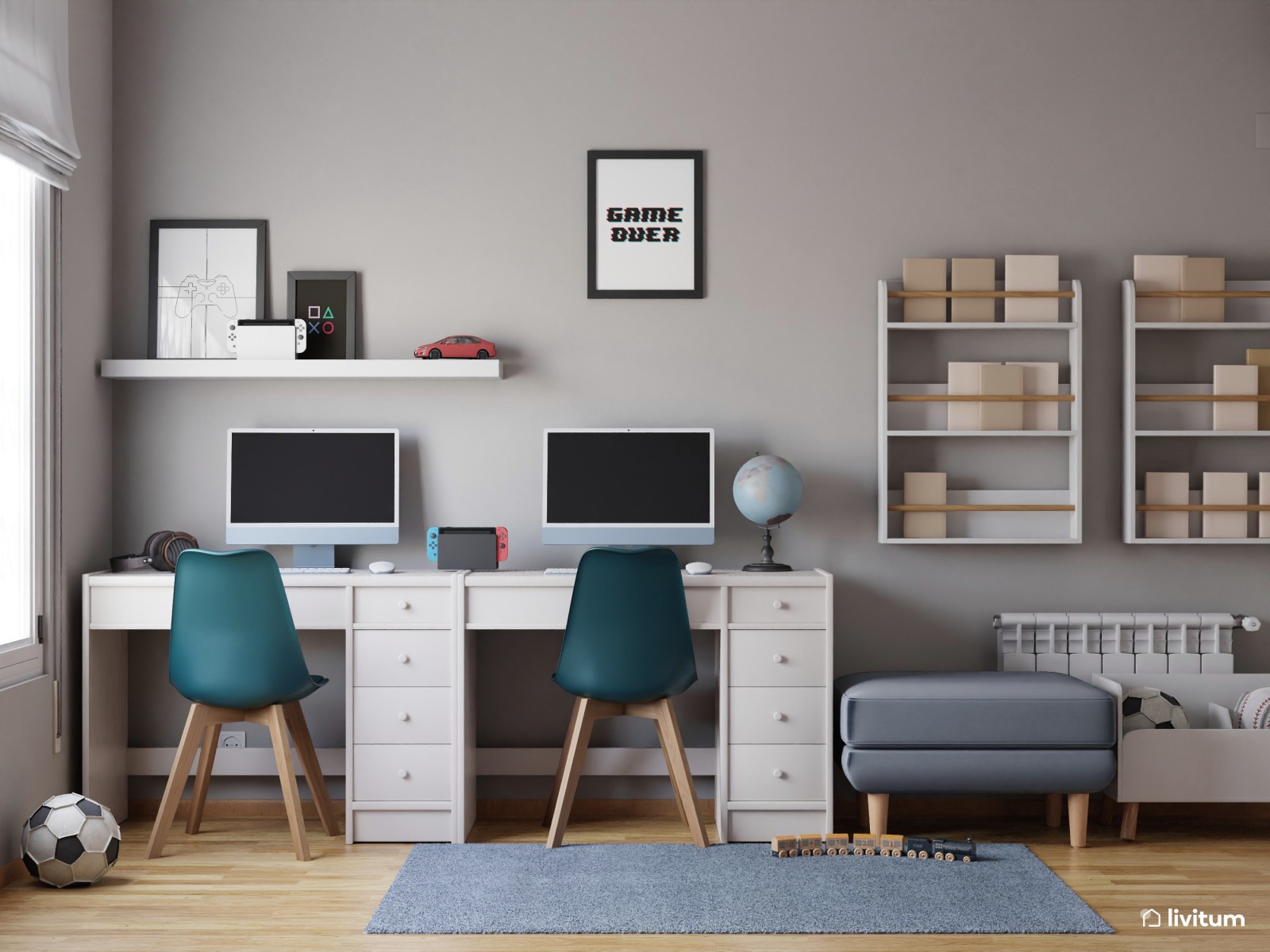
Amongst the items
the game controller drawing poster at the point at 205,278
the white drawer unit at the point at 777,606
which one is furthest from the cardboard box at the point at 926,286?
the game controller drawing poster at the point at 205,278

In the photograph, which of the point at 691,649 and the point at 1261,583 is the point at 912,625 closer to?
the point at 691,649

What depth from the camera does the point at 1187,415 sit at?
3.54 m

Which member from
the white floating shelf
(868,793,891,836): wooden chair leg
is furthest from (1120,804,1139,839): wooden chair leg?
the white floating shelf

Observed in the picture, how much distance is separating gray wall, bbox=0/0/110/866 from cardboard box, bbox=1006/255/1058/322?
3.06 metres

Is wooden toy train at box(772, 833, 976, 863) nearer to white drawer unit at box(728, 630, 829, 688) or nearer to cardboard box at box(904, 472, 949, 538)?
white drawer unit at box(728, 630, 829, 688)

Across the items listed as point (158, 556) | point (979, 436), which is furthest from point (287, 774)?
point (979, 436)

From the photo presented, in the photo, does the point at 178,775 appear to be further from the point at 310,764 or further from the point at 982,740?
the point at 982,740

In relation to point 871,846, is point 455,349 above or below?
above

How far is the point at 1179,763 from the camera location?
313 cm

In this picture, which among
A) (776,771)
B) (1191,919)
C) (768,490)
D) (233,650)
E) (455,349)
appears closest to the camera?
(1191,919)

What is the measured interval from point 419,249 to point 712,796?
2.13 meters

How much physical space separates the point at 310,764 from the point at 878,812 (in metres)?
1.75

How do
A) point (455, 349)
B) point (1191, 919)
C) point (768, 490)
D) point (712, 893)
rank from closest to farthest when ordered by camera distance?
point (1191, 919) < point (712, 893) < point (768, 490) < point (455, 349)

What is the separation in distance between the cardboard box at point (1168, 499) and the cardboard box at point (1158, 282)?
1.75ft
